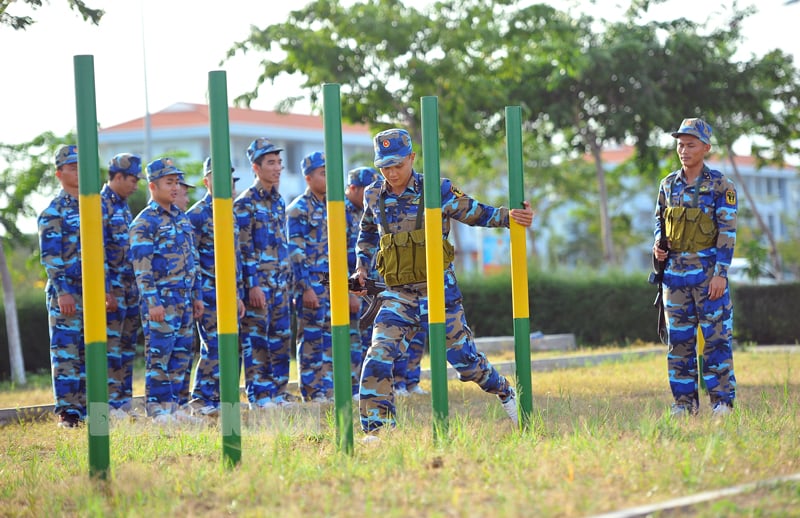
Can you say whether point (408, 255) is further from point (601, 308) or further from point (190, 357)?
point (601, 308)

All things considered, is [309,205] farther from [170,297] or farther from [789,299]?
[789,299]

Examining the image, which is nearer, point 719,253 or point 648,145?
point 719,253

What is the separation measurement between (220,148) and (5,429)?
4.13m

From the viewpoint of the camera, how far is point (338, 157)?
5.76 m

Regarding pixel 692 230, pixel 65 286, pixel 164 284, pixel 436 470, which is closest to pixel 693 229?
pixel 692 230

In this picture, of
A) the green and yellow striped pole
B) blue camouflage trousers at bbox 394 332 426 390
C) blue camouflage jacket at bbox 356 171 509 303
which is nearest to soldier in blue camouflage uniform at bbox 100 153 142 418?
blue camouflage trousers at bbox 394 332 426 390

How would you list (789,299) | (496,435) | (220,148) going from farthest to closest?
(789,299) → (496,435) → (220,148)

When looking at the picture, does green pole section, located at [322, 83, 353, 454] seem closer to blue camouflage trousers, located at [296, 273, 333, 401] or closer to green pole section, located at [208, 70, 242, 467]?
green pole section, located at [208, 70, 242, 467]

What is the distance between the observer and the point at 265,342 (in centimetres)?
936

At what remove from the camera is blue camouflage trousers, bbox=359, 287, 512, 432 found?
6.53 meters

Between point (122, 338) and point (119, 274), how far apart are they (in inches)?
20.0

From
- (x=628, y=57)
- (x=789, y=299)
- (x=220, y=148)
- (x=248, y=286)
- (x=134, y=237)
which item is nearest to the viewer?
(x=220, y=148)

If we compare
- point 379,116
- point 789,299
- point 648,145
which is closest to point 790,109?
point 648,145

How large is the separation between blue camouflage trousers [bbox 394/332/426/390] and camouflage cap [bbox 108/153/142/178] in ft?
9.10
